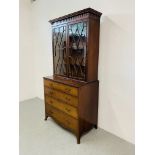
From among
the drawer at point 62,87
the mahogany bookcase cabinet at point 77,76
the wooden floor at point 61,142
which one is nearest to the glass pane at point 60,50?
the mahogany bookcase cabinet at point 77,76

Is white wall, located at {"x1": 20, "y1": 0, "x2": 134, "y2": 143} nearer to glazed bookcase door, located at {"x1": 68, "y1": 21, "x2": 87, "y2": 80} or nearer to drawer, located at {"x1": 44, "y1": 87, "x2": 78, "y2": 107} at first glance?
glazed bookcase door, located at {"x1": 68, "y1": 21, "x2": 87, "y2": 80}

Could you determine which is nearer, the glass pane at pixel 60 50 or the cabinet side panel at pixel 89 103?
the cabinet side panel at pixel 89 103

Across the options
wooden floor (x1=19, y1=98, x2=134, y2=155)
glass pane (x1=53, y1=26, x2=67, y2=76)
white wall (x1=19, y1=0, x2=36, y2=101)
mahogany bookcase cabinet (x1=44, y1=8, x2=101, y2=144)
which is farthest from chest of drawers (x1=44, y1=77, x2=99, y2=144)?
white wall (x1=19, y1=0, x2=36, y2=101)

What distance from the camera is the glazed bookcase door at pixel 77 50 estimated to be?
235 cm

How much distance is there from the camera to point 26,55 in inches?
162

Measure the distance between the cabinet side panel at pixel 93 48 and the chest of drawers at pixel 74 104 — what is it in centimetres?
16

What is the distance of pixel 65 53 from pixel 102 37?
682 millimetres

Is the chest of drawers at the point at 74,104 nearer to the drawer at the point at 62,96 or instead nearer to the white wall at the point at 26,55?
the drawer at the point at 62,96

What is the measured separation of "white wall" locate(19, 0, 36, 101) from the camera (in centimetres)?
393
